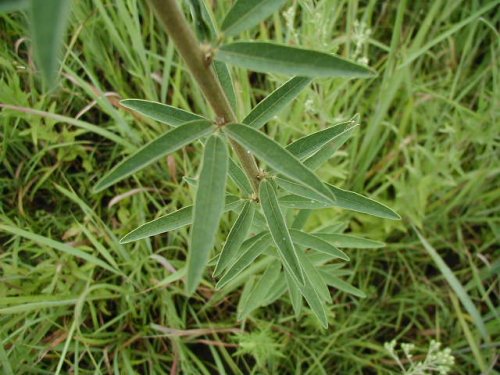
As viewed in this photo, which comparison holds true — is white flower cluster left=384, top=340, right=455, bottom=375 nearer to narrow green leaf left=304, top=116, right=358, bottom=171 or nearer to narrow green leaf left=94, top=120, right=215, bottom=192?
narrow green leaf left=304, top=116, right=358, bottom=171

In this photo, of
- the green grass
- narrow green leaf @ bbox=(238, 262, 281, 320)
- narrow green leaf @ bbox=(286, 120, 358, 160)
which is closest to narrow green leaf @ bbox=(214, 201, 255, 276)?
narrow green leaf @ bbox=(286, 120, 358, 160)

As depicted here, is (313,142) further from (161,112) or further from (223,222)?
(223,222)

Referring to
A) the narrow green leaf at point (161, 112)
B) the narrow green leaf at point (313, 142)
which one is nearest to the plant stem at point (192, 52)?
the narrow green leaf at point (161, 112)

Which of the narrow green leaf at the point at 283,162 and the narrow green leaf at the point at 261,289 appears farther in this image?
the narrow green leaf at the point at 261,289

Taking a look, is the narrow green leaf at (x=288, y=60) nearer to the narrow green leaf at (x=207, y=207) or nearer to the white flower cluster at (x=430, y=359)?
the narrow green leaf at (x=207, y=207)

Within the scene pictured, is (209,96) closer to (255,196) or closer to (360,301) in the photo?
(255,196)
